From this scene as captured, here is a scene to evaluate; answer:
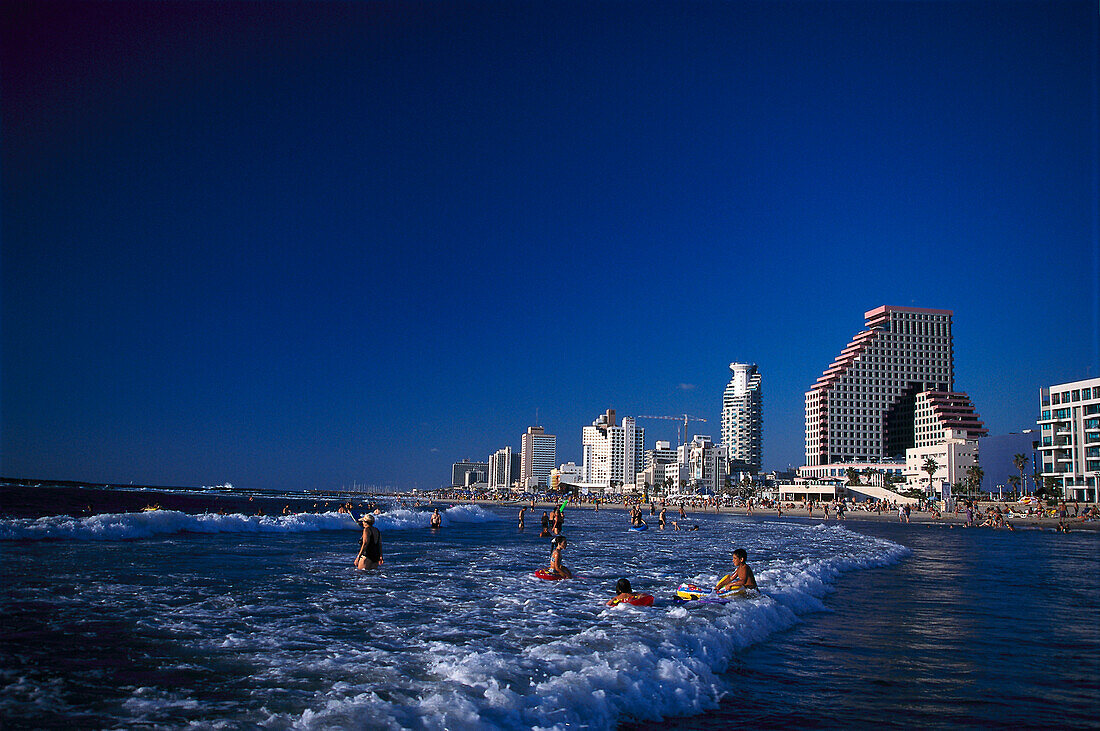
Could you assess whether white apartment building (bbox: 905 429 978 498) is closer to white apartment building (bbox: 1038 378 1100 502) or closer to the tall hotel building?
white apartment building (bbox: 1038 378 1100 502)

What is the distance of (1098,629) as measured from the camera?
520 inches

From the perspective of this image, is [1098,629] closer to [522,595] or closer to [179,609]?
[522,595]

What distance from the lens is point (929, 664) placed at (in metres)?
10.0

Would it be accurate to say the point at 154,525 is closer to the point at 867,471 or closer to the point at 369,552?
the point at 369,552

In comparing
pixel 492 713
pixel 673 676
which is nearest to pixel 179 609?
pixel 492 713

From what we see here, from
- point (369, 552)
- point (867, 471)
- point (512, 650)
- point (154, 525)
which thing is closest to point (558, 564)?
point (369, 552)

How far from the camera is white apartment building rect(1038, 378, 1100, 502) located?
275ft

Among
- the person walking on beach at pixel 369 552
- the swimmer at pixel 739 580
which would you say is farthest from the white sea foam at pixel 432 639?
the person walking on beach at pixel 369 552

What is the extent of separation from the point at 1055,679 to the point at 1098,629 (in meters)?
5.31

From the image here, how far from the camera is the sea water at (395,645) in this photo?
737cm

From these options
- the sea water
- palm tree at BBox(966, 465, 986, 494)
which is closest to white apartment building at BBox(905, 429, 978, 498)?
palm tree at BBox(966, 465, 986, 494)

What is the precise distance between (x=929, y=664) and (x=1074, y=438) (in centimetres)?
9904

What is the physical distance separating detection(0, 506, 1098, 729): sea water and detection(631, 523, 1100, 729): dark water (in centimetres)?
11

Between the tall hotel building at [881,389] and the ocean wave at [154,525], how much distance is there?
14843 cm
